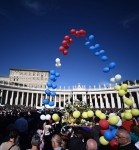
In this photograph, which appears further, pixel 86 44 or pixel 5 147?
pixel 86 44

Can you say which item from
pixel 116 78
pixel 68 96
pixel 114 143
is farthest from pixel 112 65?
pixel 68 96

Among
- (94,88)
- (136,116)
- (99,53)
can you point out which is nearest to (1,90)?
(94,88)

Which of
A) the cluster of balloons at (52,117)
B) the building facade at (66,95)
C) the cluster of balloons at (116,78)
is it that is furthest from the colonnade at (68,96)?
the cluster of balloons at (52,117)

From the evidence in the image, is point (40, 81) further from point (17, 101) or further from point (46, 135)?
point (46, 135)

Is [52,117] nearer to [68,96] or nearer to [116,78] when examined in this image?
[116,78]

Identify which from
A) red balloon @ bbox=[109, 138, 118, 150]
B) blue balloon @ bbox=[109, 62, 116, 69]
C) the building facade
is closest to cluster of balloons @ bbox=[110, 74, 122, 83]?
blue balloon @ bbox=[109, 62, 116, 69]

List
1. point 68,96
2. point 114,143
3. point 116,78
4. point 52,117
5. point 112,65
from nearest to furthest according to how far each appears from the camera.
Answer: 1. point 114,143
2. point 52,117
3. point 112,65
4. point 116,78
5. point 68,96

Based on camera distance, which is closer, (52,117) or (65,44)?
(52,117)

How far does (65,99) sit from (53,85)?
75284 millimetres

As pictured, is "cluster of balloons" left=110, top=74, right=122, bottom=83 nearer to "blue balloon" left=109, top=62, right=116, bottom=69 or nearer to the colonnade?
"blue balloon" left=109, top=62, right=116, bottom=69

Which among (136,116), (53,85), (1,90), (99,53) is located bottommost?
(136,116)

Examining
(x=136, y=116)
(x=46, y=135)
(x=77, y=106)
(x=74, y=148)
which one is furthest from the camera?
(x=77, y=106)

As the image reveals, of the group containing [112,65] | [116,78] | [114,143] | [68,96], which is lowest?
[114,143]

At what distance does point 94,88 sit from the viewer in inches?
3452
